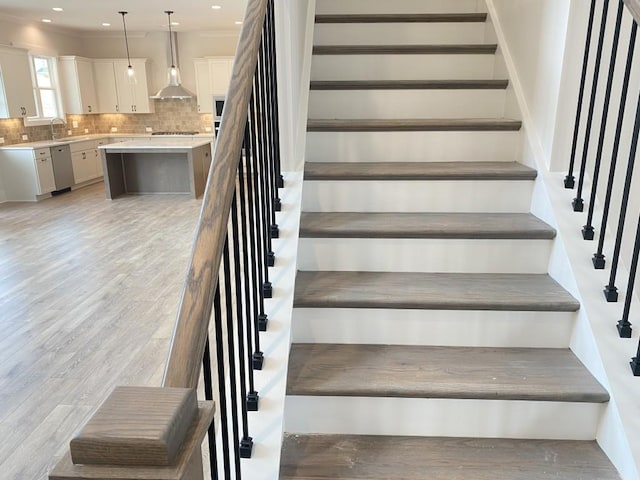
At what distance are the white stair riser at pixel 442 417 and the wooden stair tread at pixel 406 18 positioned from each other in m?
2.32

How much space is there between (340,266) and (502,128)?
44.1 inches

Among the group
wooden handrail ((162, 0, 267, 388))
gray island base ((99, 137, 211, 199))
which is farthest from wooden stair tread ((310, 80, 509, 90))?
gray island base ((99, 137, 211, 199))

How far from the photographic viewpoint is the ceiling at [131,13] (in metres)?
7.13

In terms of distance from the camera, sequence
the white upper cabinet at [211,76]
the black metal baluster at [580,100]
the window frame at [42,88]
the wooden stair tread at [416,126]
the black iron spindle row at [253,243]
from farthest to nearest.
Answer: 1. the white upper cabinet at [211,76]
2. the window frame at [42,88]
3. the wooden stair tread at [416,126]
4. the black metal baluster at [580,100]
5. the black iron spindle row at [253,243]

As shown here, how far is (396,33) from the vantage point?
9.95 feet

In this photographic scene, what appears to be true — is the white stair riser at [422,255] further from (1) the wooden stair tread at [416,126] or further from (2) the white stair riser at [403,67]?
(2) the white stair riser at [403,67]

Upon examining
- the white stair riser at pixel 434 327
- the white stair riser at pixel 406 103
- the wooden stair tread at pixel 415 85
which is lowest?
the white stair riser at pixel 434 327

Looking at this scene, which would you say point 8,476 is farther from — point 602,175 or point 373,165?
point 602,175

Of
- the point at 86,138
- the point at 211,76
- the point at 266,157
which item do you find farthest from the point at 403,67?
the point at 86,138

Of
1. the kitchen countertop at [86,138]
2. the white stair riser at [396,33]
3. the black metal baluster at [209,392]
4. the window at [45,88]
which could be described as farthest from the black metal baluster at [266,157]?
the window at [45,88]

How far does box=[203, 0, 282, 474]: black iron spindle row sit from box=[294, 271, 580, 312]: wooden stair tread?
21 centimetres

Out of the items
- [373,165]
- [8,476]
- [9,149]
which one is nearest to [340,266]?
[373,165]

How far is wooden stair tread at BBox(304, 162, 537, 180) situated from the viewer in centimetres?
219

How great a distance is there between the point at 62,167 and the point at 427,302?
8603 millimetres
